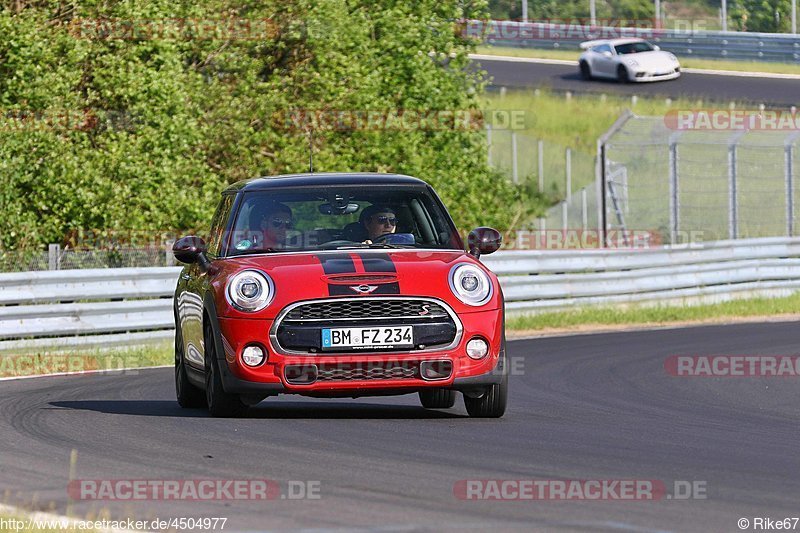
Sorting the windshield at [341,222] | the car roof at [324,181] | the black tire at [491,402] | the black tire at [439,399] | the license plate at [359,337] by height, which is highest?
the car roof at [324,181]

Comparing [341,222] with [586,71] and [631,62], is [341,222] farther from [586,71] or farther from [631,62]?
[586,71]

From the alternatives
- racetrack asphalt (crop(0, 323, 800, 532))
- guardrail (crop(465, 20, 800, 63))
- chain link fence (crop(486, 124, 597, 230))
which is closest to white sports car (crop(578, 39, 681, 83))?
guardrail (crop(465, 20, 800, 63))

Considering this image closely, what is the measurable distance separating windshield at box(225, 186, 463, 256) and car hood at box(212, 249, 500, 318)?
14.6 inches

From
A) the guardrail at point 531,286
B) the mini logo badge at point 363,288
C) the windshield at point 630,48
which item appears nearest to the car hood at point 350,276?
the mini logo badge at point 363,288

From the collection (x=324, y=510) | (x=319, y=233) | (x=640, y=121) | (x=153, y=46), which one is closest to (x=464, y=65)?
(x=153, y=46)

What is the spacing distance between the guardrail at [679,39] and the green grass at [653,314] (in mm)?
21851

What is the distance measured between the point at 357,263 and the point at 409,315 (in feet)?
1.58

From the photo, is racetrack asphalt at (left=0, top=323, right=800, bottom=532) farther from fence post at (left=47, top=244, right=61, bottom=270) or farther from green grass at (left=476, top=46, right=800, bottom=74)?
green grass at (left=476, top=46, right=800, bottom=74)

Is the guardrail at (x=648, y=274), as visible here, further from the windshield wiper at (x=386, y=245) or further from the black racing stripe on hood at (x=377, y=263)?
the black racing stripe on hood at (x=377, y=263)

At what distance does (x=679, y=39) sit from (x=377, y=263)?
46.1 metres

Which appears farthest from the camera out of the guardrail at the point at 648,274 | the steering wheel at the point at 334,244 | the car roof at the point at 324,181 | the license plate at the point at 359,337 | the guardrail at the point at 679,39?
the guardrail at the point at 679,39

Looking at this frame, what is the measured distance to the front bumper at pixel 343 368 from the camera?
9.27 meters

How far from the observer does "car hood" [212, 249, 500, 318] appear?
30.5ft

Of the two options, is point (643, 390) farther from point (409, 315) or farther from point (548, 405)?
point (409, 315)
